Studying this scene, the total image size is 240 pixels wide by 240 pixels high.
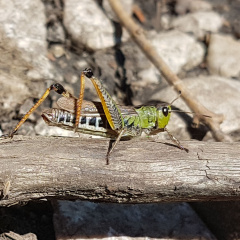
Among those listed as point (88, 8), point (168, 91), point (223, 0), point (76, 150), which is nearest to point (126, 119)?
point (76, 150)

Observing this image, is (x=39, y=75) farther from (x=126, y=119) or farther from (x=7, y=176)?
(x=7, y=176)

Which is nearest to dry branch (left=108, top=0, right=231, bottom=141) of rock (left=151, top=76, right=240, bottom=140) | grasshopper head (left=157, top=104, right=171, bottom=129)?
rock (left=151, top=76, right=240, bottom=140)

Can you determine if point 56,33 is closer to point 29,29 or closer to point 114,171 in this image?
point 29,29

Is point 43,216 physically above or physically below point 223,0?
below

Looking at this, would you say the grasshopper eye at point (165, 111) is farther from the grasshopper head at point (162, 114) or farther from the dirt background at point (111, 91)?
the dirt background at point (111, 91)

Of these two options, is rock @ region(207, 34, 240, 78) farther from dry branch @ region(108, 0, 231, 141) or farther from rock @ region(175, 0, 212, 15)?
dry branch @ region(108, 0, 231, 141)

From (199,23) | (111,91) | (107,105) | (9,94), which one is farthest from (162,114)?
(199,23)

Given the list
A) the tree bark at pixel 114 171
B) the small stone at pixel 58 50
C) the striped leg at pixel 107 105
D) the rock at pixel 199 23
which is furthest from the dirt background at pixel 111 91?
the striped leg at pixel 107 105
